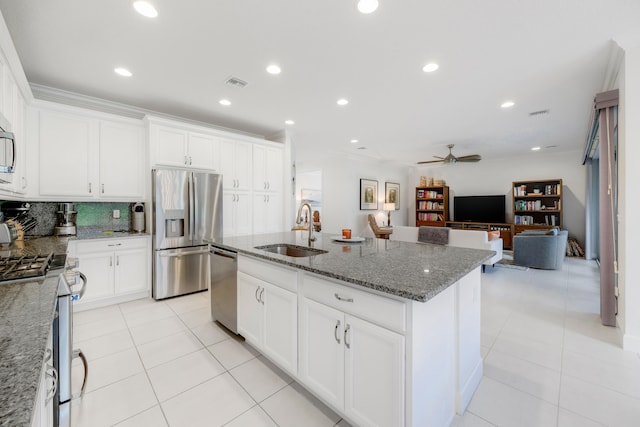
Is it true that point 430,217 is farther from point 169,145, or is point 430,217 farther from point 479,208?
point 169,145

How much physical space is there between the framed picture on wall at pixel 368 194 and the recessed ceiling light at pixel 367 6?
5.85 meters

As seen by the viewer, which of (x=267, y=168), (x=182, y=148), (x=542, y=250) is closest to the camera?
(x=182, y=148)

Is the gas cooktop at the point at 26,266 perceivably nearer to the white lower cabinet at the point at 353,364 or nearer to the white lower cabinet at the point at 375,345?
the white lower cabinet at the point at 375,345

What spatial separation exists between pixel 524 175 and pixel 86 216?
935cm

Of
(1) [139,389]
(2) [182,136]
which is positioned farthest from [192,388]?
(2) [182,136]

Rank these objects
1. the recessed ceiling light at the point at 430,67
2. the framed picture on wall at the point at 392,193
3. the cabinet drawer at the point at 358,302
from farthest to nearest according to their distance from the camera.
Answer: the framed picture on wall at the point at 392,193 < the recessed ceiling light at the point at 430,67 < the cabinet drawer at the point at 358,302

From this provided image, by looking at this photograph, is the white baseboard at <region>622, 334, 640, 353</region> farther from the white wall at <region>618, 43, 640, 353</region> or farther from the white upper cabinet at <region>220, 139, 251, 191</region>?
the white upper cabinet at <region>220, 139, 251, 191</region>

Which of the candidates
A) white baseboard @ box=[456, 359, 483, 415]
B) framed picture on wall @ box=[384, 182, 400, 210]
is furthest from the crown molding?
framed picture on wall @ box=[384, 182, 400, 210]

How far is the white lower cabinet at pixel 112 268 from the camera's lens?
3.07 metres

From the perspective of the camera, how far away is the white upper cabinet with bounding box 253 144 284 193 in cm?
452

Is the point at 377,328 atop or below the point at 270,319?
atop

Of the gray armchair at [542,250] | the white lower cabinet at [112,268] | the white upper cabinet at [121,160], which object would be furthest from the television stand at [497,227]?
the white upper cabinet at [121,160]

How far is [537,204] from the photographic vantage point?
702cm

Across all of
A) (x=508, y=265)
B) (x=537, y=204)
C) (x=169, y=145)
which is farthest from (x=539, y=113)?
(x=169, y=145)
